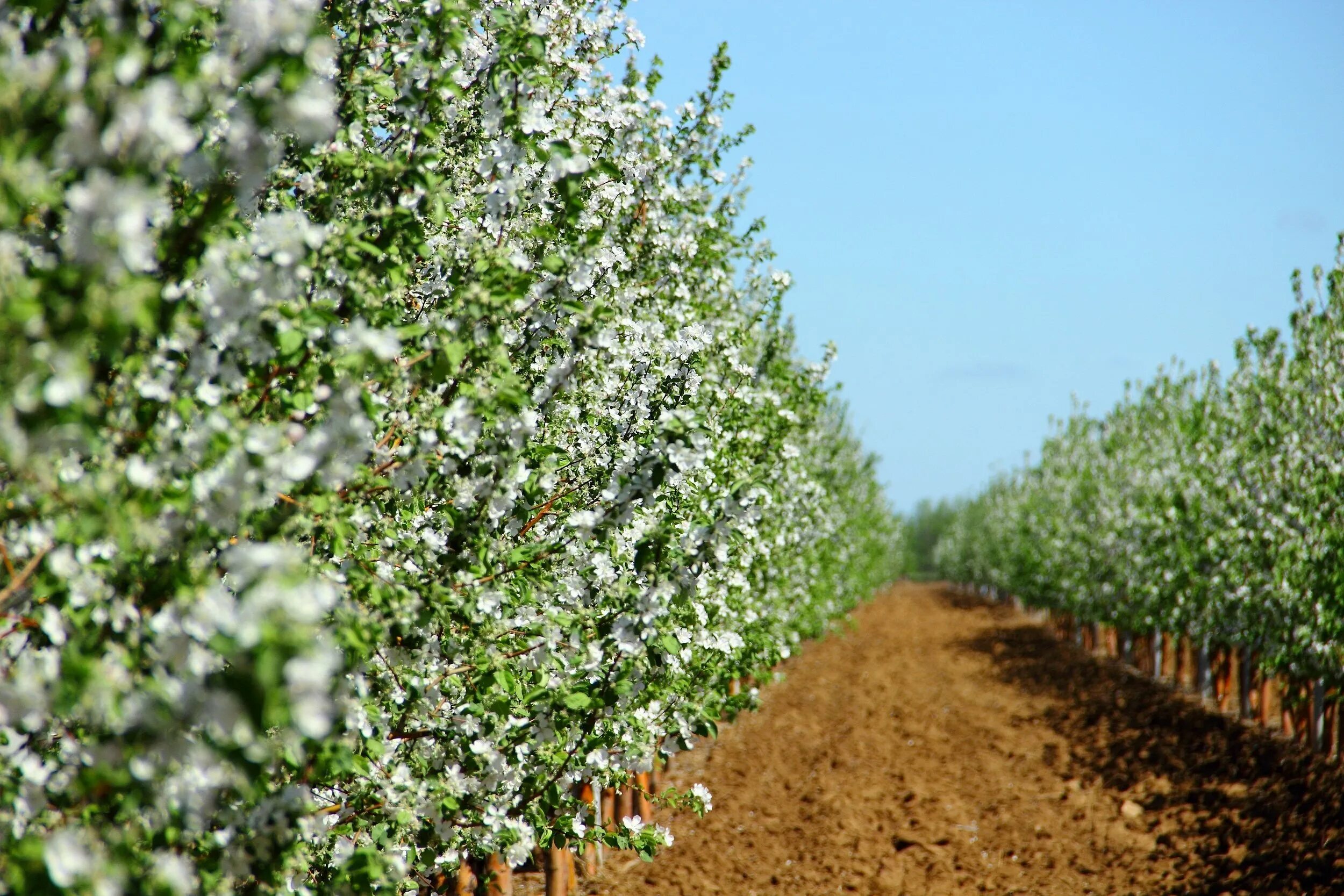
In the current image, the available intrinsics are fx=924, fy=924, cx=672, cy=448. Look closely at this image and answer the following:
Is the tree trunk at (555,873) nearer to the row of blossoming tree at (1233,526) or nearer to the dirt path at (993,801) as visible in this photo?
the dirt path at (993,801)

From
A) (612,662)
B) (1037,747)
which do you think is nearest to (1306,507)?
(1037,747)

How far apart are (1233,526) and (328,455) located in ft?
43.8

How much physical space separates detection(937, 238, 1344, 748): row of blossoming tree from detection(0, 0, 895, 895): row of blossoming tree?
8.32 m

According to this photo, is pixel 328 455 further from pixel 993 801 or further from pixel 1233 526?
pixel 1233 526

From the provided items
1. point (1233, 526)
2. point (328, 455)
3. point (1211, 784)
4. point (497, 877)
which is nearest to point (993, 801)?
point (1211, 784)

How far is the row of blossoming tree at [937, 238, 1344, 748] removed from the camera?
1052cm

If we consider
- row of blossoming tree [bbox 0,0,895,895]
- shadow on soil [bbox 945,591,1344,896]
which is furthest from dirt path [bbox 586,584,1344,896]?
row of blossoming tree [bbox 0,0,895,895]

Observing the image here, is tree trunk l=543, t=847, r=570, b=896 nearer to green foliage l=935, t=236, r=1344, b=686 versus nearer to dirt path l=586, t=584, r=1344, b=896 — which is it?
dirt path l=586, t=584, r=1344, b=896

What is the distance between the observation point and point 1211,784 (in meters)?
11.0

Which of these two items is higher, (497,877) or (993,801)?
(497,877)

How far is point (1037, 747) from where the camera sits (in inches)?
526

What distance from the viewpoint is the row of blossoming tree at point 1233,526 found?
1052 centimetres

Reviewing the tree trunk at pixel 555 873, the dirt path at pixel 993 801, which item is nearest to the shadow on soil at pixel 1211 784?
the dirt path at pixel 993 801

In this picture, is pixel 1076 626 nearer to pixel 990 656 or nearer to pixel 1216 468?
pixel 990 656
